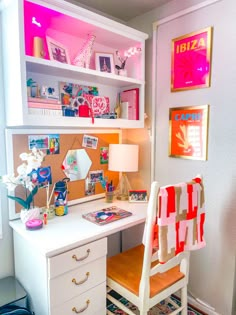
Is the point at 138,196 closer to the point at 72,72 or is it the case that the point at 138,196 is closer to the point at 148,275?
the point at 148,275

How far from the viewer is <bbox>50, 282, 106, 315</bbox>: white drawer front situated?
4.06 ft

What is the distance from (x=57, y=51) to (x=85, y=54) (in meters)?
0.20

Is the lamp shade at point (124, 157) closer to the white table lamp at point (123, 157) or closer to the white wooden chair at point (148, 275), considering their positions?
the white table lamp at point (123, 157)

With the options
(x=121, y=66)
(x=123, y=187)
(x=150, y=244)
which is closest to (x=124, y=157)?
(x=123, y=187)

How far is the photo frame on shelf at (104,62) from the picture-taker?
176cm

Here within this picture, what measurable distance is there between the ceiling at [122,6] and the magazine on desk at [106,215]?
154cm

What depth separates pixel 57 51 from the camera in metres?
1.51

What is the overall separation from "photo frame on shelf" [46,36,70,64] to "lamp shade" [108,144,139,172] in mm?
738

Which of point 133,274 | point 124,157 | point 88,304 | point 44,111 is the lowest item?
point 88,304

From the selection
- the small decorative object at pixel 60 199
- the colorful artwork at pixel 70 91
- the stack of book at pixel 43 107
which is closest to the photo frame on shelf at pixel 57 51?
the colorful artwork at pixel 70 91

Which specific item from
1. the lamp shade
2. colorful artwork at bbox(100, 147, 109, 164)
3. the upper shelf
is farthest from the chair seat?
the upper shelf

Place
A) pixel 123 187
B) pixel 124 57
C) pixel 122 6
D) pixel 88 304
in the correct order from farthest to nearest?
pixel 123 187 → pixel 124 57 → pixel 122 6 → pixel 88 304

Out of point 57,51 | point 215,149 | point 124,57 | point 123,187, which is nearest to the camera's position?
point 57,51

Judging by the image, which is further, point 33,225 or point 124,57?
point 124,57
